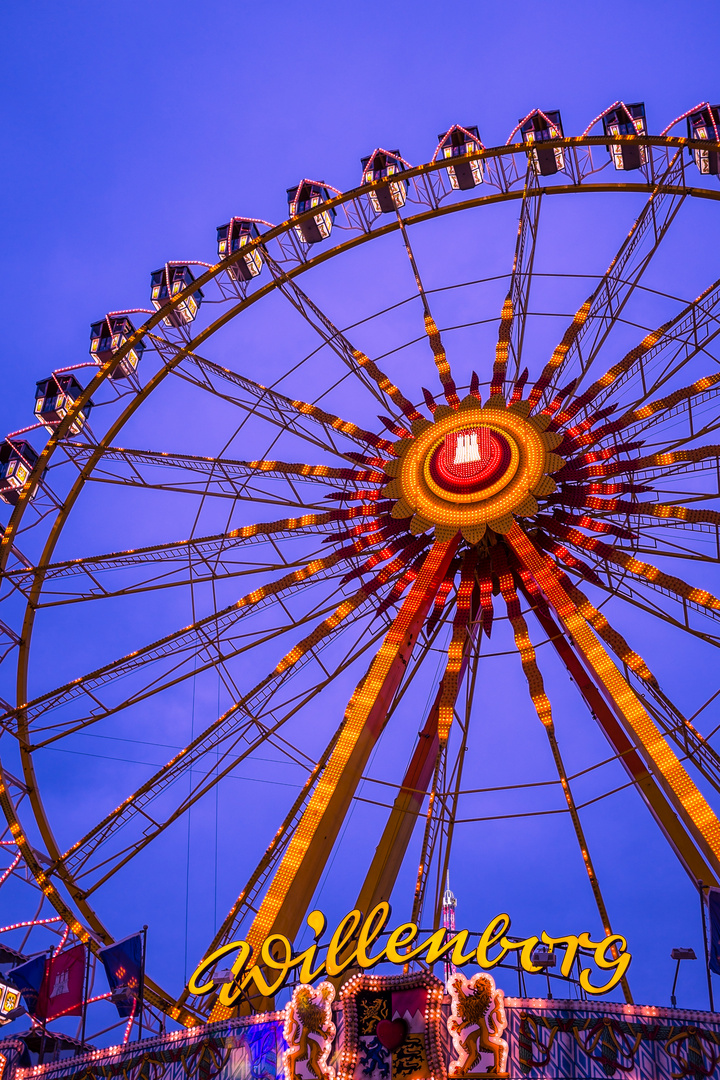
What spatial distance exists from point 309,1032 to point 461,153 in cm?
1902

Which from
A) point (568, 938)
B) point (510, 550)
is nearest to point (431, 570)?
point (510, 550)

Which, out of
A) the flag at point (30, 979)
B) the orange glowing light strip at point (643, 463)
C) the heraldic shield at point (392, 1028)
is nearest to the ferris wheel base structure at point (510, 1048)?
the heraldic shield at point (392, 1028)

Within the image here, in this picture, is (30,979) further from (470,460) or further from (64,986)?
(470,460)

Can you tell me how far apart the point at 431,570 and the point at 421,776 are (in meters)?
4.17

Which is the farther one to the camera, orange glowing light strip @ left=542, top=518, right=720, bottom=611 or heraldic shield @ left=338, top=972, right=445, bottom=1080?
orange glowing light strip @ left=542, top=518, right=720, bottom=611

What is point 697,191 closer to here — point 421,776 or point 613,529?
point 613,529

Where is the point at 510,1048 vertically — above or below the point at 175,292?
below

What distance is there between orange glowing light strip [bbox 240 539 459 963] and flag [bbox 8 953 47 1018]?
18.3ft

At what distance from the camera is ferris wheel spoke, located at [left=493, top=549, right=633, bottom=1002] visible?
17.3 meters

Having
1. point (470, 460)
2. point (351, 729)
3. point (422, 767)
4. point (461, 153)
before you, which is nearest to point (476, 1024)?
point (351, 729)

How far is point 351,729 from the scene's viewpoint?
1880cm

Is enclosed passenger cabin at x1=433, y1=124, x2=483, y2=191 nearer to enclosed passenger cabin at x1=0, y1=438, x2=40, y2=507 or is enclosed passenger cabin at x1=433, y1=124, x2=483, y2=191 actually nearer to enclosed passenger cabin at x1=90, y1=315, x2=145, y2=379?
enclosed passenger cabin at x1=90, y1=315, x2=145, y2=379

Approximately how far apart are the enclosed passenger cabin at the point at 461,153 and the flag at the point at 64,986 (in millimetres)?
18786

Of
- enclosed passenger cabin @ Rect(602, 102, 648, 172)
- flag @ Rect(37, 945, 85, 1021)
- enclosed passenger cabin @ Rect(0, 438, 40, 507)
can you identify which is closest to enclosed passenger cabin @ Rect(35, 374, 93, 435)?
enclosed passenger cabin @ Rect(0, 438, 40, 507)
